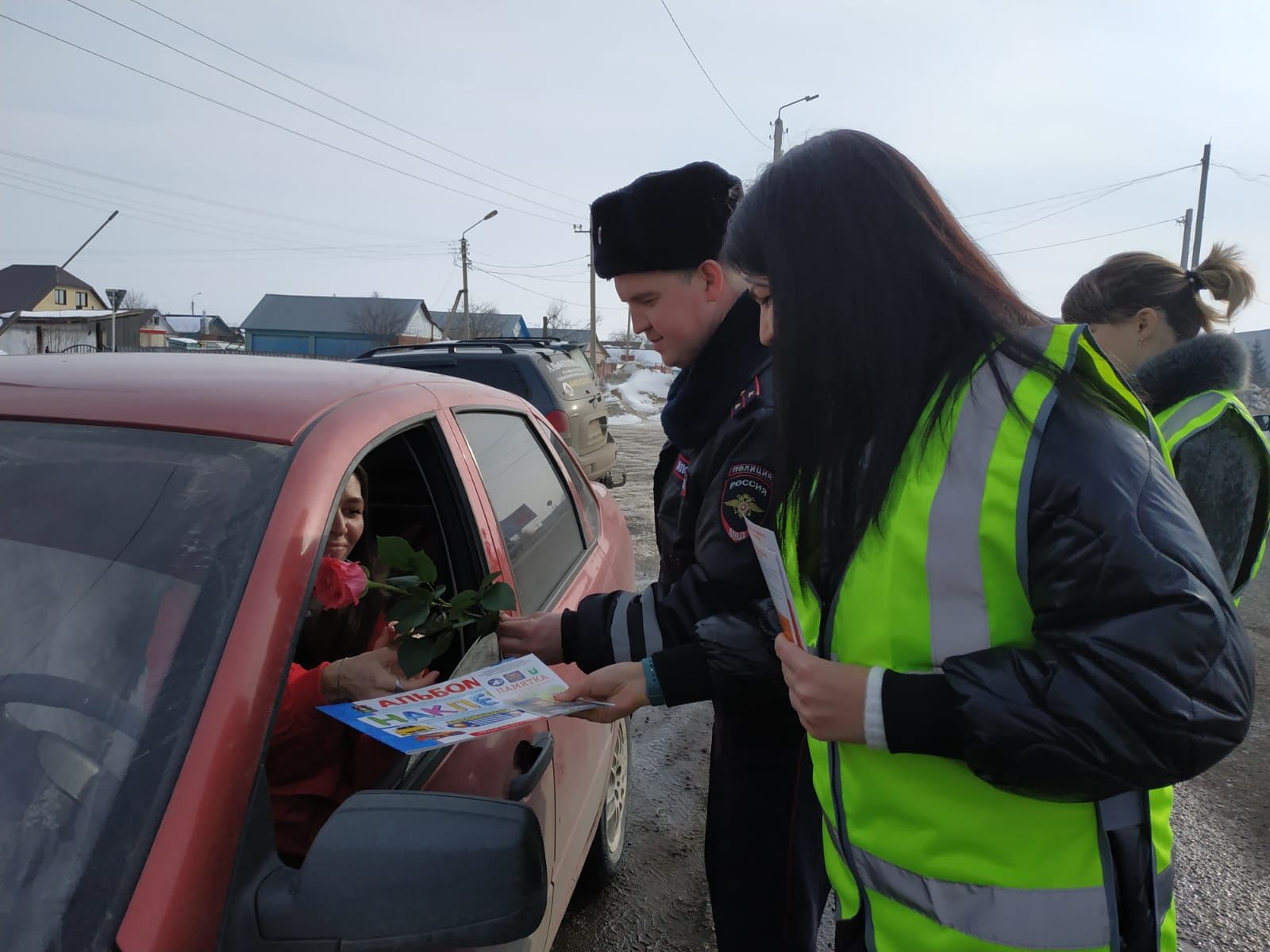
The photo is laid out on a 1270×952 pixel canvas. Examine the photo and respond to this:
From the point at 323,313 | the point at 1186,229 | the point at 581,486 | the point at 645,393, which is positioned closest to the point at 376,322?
the point at 323,313

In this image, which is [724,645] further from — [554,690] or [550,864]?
[550,864]

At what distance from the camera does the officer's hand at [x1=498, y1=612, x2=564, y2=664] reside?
1889mm

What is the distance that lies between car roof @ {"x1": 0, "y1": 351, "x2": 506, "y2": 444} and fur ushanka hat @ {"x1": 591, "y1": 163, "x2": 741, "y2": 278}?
592 mm

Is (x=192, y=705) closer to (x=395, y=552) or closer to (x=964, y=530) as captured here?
(x=395, y=552)

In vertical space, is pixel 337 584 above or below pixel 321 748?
above

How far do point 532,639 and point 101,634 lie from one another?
36.0 inches

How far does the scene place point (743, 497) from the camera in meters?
1.69

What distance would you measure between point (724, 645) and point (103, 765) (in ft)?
3.33

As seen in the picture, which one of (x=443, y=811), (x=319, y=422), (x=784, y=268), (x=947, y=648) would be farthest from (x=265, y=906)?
(x=784, y=268)

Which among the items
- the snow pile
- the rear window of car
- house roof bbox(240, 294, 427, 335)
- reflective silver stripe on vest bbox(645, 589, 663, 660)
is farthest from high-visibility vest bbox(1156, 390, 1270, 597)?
house roof bbox(240, 294, 427, 335)

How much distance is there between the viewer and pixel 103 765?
101 centimetres

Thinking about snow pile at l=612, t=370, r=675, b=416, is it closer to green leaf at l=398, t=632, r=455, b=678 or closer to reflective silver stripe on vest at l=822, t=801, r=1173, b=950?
green leaf at l=398, t=632, r=455, b=678

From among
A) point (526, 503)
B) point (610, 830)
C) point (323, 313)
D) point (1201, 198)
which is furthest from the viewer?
point (323, 313)

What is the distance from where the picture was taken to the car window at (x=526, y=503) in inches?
83.9
